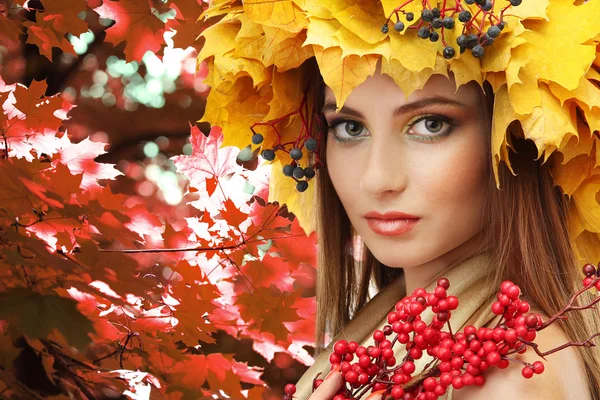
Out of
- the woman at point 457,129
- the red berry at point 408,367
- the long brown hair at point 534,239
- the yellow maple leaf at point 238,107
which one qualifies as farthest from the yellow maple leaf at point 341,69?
the red berry at point 408,367

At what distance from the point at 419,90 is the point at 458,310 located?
0.41 metres

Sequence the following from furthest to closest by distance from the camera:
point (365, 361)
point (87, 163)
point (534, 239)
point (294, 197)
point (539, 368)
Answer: point (294, 197) → point (87, 163) → point (534, 239) → point (365, 361) → point (539, 368)

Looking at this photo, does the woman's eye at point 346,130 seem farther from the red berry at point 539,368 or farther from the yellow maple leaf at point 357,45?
the red berry at point 539,368

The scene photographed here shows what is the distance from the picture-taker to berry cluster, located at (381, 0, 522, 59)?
4.57 ft

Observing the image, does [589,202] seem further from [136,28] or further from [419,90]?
[136,28]

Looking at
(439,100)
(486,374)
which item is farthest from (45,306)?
(439,100)

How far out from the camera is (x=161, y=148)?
14.9 ft

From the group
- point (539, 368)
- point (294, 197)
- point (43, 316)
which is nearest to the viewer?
point (43, 316)

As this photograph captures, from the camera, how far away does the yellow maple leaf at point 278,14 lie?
1.52m

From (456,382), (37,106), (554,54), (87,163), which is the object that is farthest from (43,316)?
(554,54)

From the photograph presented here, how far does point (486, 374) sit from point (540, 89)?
1.64ft

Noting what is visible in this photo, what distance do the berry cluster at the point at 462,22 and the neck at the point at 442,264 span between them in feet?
1.34

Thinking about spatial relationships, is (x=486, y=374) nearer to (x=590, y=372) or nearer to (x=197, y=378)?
(x=590, y=372)

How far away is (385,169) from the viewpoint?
153 centimetres
